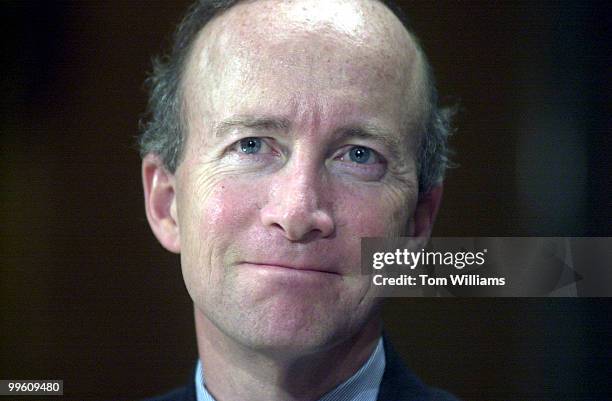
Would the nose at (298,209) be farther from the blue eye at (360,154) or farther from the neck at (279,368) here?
the neck at (279,368)

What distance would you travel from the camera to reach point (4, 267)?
85.4 inches

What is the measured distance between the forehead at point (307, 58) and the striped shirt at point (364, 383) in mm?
567

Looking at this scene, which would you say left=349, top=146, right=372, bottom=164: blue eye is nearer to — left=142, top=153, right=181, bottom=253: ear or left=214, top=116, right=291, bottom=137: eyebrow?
left=214, top=116, right=291, bottom=137: eyebrow

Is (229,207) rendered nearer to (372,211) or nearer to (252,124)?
(252,124)

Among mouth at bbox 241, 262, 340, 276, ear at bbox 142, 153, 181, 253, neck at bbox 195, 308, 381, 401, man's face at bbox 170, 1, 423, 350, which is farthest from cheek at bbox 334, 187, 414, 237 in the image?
ear at bbox 142, 153, 181, 253

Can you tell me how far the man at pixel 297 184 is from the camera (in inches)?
68.4

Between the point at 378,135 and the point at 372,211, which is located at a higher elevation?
the point at 378,135

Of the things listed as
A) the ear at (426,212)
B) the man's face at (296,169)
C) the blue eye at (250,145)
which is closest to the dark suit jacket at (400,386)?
the man's face at (296,169)

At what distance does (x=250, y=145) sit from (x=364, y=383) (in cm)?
60

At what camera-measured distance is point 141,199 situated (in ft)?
6.95

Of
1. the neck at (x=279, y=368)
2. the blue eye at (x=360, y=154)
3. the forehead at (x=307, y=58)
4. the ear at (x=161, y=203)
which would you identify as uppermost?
the forehead at (x=307, y=58)

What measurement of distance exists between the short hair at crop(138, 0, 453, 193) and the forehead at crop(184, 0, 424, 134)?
7 centimetres

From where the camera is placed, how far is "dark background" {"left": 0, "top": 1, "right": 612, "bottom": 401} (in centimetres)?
201

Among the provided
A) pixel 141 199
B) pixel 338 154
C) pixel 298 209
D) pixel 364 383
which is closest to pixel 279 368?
pixel 364 383
